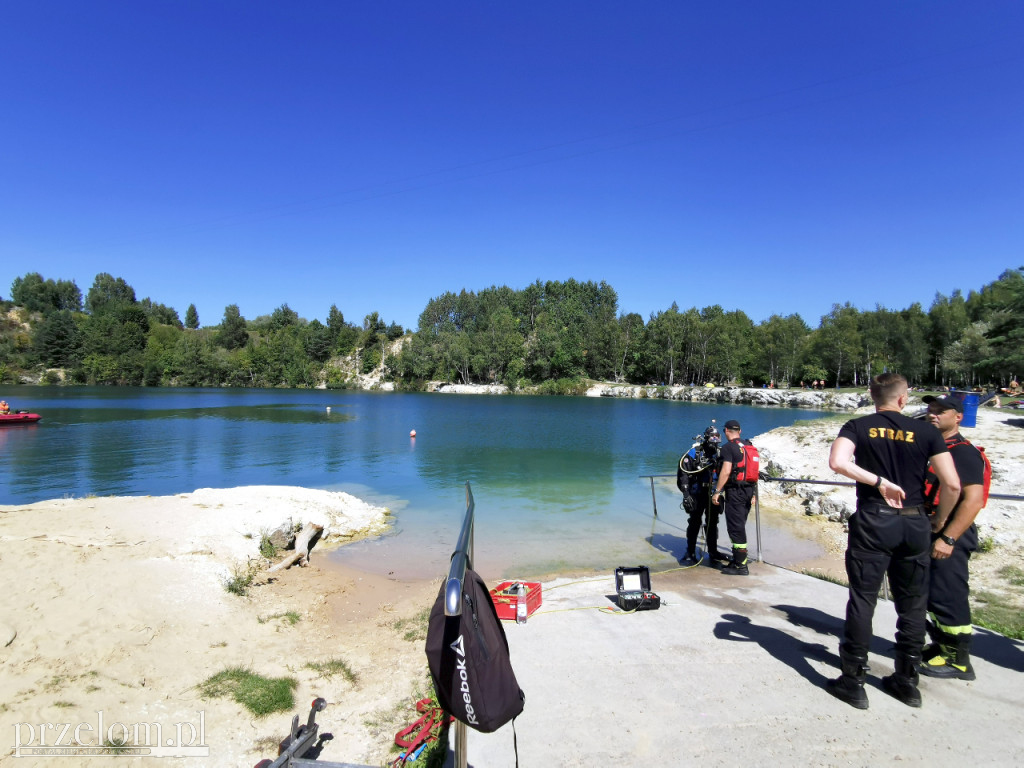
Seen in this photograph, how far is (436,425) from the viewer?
141 feet

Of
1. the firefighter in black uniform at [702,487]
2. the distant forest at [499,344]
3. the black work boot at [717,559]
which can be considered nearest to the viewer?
the black work boot at [717,559]

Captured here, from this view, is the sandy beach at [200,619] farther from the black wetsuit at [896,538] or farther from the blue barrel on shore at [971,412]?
the blue barrel on shore at [971,412]

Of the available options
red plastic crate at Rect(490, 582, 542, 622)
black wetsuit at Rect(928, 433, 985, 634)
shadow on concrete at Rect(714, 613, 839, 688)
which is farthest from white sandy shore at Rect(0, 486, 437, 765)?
black wetsuit at Rect(928, 433, 985, 634)

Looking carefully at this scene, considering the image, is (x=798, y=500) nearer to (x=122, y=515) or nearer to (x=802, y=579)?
(x=802, y=579)

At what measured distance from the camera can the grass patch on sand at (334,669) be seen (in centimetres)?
554

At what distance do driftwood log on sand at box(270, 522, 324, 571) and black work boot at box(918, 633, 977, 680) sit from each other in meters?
9.56

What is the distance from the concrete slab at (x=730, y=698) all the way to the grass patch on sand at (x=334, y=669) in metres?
1.77

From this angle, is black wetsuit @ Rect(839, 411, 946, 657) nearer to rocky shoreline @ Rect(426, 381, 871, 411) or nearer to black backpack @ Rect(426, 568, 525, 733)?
black backpack @ Rect(426, 568, 525, 733)

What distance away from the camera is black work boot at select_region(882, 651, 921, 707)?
3.72 m

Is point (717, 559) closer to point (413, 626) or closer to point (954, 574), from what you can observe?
point (954, 574)

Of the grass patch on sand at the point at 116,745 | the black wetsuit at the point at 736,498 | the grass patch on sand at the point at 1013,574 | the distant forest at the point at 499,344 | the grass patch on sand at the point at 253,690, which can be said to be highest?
the distant forest at the point at 499,344

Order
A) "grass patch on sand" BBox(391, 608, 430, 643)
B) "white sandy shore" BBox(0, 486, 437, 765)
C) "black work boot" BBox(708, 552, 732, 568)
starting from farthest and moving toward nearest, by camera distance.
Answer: "black work boot" BBox(708, 552, 732, 568), "grass patch on sand" BBox(391, 608, 430, 643), "white sandy shore" BBox(0, 486, 437, 765)

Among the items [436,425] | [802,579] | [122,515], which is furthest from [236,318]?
[802,579]

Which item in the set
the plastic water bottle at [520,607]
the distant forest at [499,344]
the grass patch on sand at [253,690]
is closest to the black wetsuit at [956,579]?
the plastic water bottle at [520,607]
